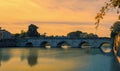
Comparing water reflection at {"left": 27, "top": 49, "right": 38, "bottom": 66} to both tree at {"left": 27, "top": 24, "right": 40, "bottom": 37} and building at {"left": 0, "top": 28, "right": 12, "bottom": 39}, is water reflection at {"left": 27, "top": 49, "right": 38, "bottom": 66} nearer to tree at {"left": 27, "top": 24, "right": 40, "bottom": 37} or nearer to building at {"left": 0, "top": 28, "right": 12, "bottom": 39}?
tree at {"left": 27, "top": 24, "right": 40, "bottom": 37}

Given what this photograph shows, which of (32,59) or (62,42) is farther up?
(62,42)

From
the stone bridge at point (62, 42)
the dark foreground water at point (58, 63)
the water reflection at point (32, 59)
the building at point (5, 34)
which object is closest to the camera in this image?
the dark foreground water at point (58, 63)

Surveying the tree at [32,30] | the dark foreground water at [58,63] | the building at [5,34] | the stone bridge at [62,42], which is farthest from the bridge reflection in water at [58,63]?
the building at [5,34]

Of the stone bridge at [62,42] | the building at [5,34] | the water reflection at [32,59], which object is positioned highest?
the building at [5,34]

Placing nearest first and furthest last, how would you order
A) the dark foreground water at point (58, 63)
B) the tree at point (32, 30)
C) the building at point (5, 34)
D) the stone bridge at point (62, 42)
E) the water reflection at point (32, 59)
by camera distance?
the dark foreground water at point (58, 63) → the water reflection at point (32, 59) → the stone bridge at point (62, 42) → the tree at point (32, 30) → the building at point (5, 34)

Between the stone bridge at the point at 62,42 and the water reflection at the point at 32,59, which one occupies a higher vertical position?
the stone bridge at the point at 62,42

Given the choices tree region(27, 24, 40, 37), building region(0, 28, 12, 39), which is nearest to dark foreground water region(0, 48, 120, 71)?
tree region(27, 24, 40, 37)

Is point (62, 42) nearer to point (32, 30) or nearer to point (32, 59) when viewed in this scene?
point (32, 30)

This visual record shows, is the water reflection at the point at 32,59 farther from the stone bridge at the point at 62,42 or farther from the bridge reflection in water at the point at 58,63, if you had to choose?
the stone bridge at the point at 62,42

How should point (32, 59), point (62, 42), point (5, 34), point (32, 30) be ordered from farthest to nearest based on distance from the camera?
point (5, 34)
point (32, 30)
point (62, 42)
point (32, 59)

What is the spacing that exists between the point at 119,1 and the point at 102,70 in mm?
34808

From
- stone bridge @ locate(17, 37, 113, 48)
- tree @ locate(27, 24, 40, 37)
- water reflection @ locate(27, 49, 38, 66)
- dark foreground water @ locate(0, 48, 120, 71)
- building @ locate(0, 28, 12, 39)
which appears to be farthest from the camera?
building @ locate(0, 28, 12, 39)

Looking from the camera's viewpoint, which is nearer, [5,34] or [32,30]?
[32,30]

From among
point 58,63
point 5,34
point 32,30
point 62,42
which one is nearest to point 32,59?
point 58,63
